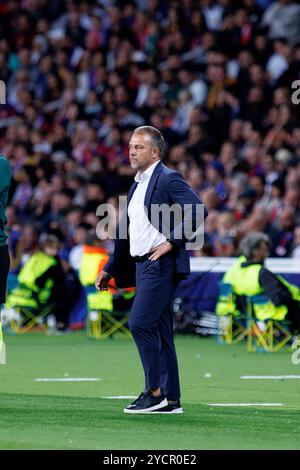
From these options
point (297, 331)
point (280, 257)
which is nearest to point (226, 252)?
point (280, 257)

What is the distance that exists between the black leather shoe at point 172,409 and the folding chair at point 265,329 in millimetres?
7552

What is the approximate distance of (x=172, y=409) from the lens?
10.3 metres

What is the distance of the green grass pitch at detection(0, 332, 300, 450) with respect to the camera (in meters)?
8.55

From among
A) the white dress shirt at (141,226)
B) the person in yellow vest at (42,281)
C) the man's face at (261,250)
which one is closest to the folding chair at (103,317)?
the person in yellow vest at (42,281)

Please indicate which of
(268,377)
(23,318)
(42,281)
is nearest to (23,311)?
(23,318)

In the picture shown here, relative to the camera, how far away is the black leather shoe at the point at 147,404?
10258 millimetres

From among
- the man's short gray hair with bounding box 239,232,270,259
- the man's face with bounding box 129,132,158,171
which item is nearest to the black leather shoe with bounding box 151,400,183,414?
the man's face with bounding box 129,132,158,171

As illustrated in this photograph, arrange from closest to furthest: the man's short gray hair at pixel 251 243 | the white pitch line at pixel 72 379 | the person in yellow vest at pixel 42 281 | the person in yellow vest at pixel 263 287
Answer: the white pitch line at pixel 72 379, the person in yellow vest at pixel 263 287, the man's short gray hair at pixel 251 243, the person in yellow vest at pixel 42 281

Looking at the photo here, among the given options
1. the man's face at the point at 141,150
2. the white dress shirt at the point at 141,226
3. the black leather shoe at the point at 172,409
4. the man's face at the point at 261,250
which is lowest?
the black leather shoe at the point at 172,409

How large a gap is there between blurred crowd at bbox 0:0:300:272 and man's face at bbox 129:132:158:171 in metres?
9.63

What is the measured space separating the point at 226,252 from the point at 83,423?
1158 cm

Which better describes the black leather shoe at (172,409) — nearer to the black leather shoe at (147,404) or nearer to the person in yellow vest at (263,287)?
the black leather shoe at (147,404)

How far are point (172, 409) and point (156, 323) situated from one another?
69cm
